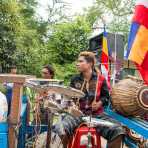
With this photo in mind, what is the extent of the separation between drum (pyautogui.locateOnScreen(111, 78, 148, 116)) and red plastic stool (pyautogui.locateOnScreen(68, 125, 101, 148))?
0.37 meters

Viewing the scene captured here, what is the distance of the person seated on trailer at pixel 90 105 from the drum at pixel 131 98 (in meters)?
0.28

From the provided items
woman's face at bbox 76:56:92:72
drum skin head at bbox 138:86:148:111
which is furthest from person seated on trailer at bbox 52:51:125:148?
drum skin head at bbox 138:86:148:111

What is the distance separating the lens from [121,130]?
16.1 ft

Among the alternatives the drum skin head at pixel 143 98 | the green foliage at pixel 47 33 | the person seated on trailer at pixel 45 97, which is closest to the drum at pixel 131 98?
the drum skin head at pixel 143 98

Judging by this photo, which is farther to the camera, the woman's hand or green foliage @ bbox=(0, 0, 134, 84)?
green foliage @ bbox=(0, 0, 134, 84)

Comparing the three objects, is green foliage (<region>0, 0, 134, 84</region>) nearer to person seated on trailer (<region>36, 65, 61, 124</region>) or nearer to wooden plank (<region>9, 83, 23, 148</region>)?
person seated on trailer (<region>36, 65, 61, 124</region>)

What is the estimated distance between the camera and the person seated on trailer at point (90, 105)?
4.87 m

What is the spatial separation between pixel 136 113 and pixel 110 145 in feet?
1.73

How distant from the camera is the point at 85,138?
15.5 ft

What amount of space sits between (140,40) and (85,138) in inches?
49.6

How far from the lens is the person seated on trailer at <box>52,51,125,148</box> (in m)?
4.87

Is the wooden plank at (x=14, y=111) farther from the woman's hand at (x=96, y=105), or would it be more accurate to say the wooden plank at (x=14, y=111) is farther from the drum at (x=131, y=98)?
the woman's hand at (x=96, y=105)

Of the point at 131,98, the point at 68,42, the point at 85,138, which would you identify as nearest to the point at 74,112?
the point at 85,138

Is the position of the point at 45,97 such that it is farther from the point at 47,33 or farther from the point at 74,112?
the point at 47,33
